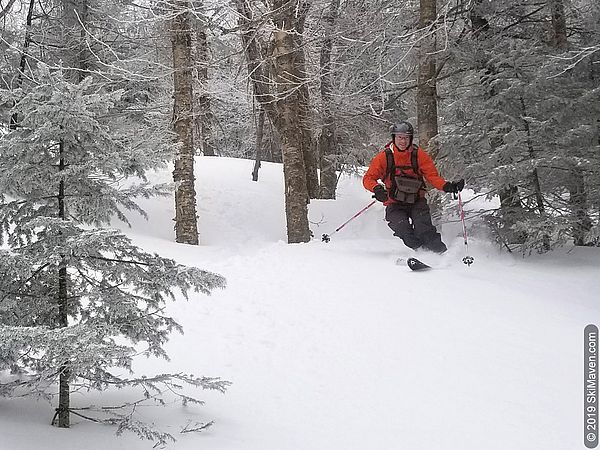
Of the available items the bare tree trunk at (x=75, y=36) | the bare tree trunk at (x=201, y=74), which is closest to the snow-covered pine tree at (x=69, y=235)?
the bare tree trunk at (x=201, y=74)

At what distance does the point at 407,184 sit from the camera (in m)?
9.12

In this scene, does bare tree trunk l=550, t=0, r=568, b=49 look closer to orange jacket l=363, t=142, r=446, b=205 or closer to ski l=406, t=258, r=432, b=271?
orange jacket l=363, t=142, r=446, b=205

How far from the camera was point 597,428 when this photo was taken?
394 cm

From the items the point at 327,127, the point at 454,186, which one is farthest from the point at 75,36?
the point at 454,186

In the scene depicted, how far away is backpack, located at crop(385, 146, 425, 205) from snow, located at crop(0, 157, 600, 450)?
88 cm

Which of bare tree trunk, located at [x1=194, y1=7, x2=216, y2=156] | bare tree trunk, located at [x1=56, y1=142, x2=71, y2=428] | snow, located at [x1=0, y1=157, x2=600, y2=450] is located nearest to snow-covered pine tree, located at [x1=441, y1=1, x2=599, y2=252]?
snow, located at [x1=0, y1=157, x2=600, y2=450]

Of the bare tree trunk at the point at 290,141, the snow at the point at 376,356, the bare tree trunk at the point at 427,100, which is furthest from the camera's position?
the bare tree trunk at the point at 290,141

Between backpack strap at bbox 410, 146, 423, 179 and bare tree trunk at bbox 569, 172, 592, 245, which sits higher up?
backpack strap at bbox 410, 146, 423, 179

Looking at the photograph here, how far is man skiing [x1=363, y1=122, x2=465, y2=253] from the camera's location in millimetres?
9008

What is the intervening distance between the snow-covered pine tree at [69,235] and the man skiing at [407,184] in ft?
18.5

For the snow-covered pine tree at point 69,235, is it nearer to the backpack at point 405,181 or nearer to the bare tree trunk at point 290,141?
the backpack at point 405,181

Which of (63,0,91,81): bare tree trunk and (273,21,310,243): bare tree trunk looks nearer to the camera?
(273,21,310,243): bare tree trunk

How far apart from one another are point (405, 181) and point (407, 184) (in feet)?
0.18

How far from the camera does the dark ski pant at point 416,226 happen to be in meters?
9.01
